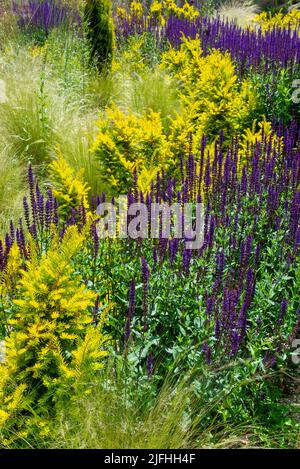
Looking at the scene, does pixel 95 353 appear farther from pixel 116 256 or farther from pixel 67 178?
pixel 67 178

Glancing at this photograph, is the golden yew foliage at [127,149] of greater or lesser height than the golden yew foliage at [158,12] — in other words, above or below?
below

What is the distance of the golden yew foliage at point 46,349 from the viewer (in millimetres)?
2447

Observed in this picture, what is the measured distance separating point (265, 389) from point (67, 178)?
2.39 m

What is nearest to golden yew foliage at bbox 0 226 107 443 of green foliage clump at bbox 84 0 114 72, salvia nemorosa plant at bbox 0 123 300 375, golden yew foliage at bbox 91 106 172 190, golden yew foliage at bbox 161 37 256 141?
salvia nemorosa plant at bbox 0 123 300 375

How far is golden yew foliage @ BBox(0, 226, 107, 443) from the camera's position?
2.45 metres

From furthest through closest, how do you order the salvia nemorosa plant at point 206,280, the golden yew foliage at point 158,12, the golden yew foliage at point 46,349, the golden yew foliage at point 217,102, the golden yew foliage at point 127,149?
the golden yew foliage at point 158,12, the golden yew foliage at point 217,102, the golden yew foliage at point 127,149, the salvia nemorosa plant at point 206,280, the golden yew foliage at point 46,349

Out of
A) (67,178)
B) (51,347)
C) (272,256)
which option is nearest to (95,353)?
(51,347)

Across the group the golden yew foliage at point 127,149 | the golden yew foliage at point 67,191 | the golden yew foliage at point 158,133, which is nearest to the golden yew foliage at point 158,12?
the golden yew foliage at point 158,133

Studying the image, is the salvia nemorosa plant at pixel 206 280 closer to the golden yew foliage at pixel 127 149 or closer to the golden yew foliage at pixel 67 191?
the golden yew foliage at pixel 67 191

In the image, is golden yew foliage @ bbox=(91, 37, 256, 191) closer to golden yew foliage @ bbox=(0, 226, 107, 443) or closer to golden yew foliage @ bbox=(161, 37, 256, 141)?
golden yew foliage @ bbox=(161, 37, 256, 141)

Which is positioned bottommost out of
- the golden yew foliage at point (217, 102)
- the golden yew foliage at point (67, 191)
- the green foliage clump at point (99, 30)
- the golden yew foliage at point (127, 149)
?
the golden yew foliage at point (67, 191)

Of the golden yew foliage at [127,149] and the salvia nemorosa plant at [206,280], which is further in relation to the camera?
the golden yew foliage at [127,149]

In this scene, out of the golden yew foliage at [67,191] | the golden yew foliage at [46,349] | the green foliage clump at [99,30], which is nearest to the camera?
the golden yew foliage at [46,349]

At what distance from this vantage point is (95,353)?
2494 millimetres
